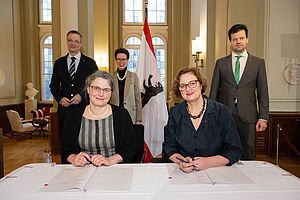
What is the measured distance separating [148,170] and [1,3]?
30.2 ft

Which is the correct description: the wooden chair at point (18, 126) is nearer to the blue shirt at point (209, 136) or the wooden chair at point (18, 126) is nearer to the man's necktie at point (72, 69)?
the man's necktie at point (72, 69)

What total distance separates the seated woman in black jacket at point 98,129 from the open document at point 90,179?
0.36 metres

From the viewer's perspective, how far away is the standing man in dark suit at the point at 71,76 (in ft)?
9.92

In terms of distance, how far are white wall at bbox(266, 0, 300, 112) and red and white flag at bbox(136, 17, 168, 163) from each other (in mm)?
2267

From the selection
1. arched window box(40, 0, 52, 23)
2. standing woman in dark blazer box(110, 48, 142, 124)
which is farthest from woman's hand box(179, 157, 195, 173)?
arched window box(40, 0, 52, 23)

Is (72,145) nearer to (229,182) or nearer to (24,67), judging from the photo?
(229,182)

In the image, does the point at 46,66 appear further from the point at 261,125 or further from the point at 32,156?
the point at 261,125

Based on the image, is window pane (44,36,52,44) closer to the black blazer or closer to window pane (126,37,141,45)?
window pane (126,37,141,45)

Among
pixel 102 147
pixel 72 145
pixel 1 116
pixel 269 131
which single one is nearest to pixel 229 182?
pixel 102 147

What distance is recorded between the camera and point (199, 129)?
181cm

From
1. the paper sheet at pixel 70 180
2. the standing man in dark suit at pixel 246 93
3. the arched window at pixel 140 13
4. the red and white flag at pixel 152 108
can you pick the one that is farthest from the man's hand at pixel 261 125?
the arched window at pixel 140 13

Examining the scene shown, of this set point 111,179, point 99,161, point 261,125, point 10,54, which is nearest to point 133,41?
point 10,54

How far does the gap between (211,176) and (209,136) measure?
40 centimetres

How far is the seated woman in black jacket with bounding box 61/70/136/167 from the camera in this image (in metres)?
1.95
